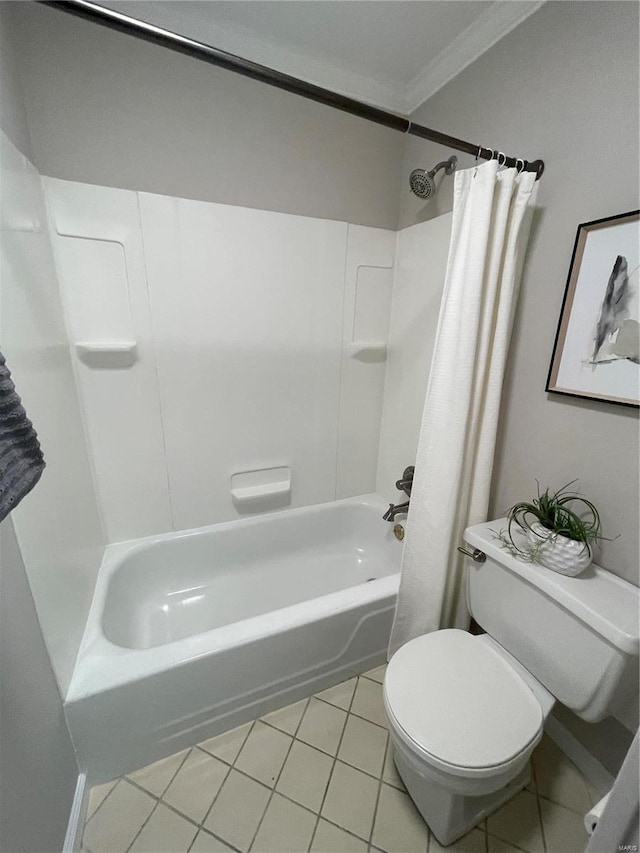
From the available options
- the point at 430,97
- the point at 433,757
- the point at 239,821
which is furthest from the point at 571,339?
the point at 239,821

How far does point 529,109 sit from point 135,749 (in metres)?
2.44

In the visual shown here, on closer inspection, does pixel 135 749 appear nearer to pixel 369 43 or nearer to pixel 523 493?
pixel 523 493

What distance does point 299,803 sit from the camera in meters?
1.05

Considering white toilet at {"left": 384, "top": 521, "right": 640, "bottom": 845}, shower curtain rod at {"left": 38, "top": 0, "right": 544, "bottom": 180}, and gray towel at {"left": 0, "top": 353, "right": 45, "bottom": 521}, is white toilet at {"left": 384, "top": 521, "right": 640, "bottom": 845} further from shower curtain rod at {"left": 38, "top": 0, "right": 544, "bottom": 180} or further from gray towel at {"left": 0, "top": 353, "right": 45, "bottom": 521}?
shower curtain rod at {"left": 38, "top": 0, "right": 544, "bottom": 180}

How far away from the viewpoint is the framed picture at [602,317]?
3.02 ft

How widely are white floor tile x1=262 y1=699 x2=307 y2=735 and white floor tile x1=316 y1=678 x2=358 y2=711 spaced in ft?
0.30

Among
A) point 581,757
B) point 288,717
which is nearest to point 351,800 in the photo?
point 288,717

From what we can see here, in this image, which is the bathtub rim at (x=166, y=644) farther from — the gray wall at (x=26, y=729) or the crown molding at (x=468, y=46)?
the crown molding at (x=468, y=46)

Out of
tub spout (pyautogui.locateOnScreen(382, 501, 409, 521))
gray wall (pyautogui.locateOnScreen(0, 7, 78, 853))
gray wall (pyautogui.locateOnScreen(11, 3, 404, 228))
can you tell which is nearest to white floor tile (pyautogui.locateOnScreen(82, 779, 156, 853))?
gray wall (pyautogui.locateOnScreen(0, 7, 78, 853))

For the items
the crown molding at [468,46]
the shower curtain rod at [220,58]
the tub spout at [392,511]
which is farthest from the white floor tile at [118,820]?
the crown molding at [468,46]

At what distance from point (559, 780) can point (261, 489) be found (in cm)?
155

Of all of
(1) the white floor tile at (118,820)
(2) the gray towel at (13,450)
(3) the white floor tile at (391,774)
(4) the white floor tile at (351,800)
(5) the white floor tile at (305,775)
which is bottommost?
(3) the white floor tile at (391,774)

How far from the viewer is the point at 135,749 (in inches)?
43.0

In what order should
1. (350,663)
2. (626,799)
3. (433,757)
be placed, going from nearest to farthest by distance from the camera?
(626,799), (433,757), (350,663)
